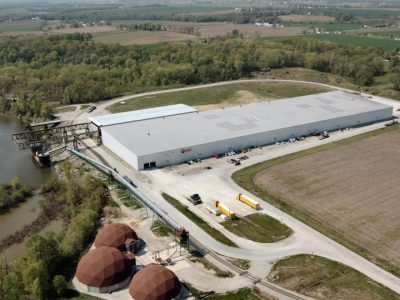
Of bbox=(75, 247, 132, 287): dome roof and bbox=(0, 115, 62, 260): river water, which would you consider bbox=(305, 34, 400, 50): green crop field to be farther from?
bbox=(75, 247, 132, 287): dome roof

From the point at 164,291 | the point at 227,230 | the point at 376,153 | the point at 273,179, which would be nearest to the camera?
the point at 164,291

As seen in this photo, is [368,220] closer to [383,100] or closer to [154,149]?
[154,149]

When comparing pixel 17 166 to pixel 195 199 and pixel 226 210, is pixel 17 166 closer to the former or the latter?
pixel 195 199

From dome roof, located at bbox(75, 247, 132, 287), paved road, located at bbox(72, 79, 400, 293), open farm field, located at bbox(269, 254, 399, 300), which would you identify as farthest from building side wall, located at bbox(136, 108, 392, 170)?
open farm field, located at bbox(269, 254, 399, 300)

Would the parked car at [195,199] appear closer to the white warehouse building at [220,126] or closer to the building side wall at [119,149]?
the white warehouse building at [220,126]

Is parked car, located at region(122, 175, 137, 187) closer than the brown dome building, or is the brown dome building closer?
the brown dome building

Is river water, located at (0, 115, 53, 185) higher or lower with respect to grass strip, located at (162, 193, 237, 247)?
lower

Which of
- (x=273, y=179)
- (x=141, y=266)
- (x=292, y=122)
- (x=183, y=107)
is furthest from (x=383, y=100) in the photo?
(x=141, y=266)

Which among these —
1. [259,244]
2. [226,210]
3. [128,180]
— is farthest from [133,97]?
[259,244]
